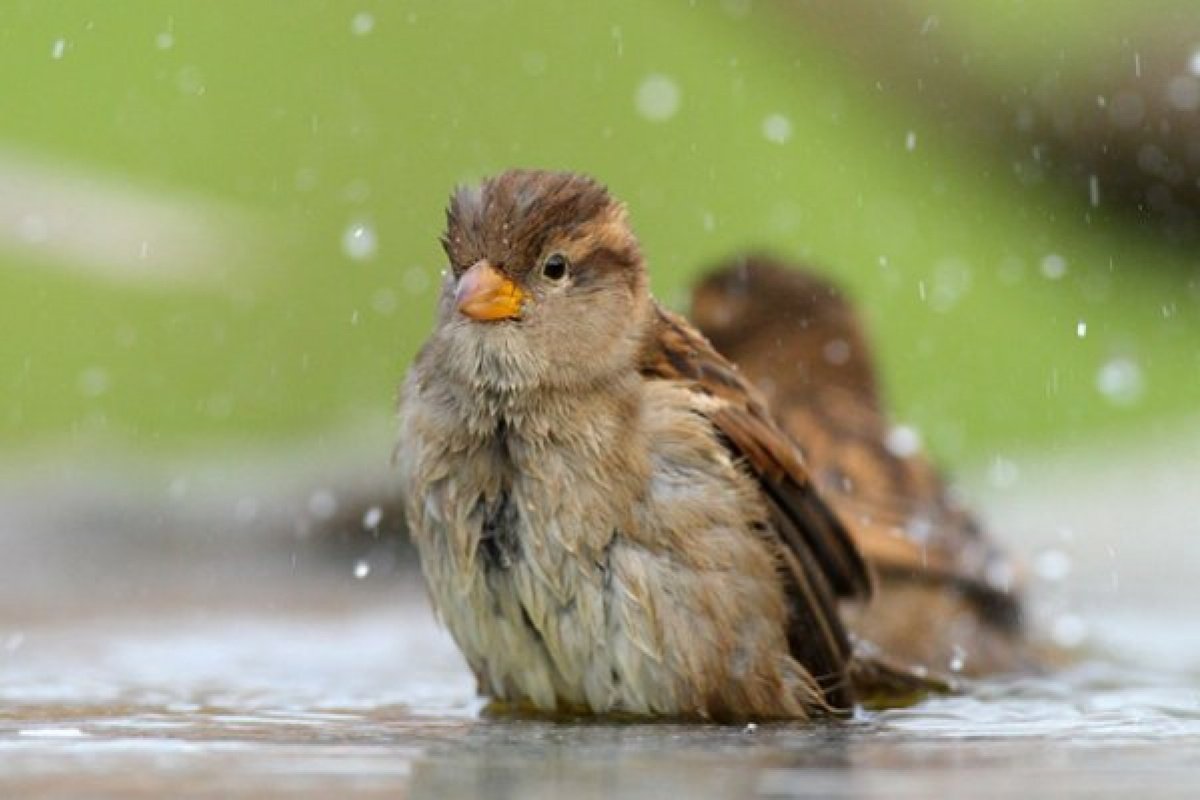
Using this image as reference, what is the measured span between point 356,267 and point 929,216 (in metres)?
2.49

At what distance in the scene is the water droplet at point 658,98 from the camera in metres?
11.4

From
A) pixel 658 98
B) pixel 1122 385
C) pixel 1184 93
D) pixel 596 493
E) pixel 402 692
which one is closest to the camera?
pixel 596 493

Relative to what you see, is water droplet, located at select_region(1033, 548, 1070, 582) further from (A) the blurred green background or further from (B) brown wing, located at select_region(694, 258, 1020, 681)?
(A) the blurred green background

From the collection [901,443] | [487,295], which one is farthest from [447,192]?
[487,295]

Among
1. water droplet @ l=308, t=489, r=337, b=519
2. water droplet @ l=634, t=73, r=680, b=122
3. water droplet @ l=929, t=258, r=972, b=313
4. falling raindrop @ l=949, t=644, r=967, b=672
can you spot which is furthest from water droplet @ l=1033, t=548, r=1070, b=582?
water droplet @ l=634, t=73, r=680, b=122

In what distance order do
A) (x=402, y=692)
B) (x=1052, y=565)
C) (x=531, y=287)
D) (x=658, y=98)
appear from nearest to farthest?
(x=531, y=287) < (x=402, y=692) < (x=1052, y=565) < (x=658, y=98)

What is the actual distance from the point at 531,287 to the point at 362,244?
20.2 ft

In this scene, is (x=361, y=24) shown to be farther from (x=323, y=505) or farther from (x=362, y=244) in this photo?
(x=323, y=505)

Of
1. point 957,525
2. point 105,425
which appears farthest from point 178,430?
point 957,525

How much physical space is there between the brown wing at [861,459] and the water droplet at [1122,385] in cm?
347

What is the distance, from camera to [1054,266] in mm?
10289

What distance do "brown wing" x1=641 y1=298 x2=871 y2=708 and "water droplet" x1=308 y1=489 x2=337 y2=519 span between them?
2.61 m

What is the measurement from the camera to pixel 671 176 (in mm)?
10680

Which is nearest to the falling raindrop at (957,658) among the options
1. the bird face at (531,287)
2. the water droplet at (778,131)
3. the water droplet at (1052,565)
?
the water droplet at (1052,565)
